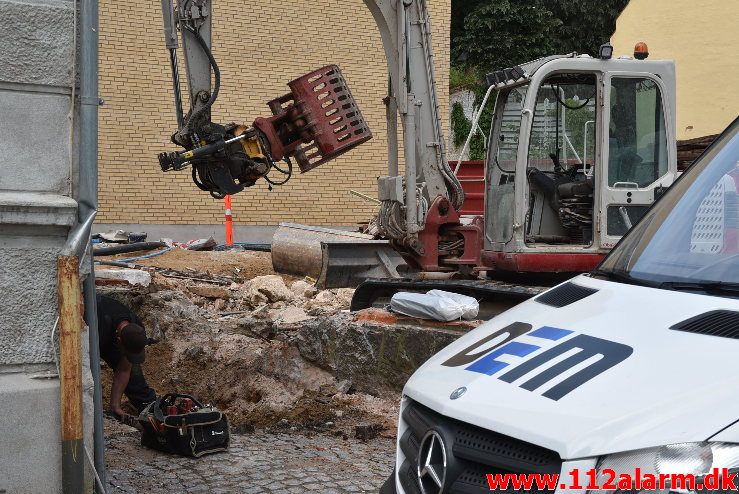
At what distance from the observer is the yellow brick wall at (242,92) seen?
18.5m

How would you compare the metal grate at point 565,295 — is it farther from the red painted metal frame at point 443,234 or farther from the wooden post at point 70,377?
the red painted metal frame at point 443,234

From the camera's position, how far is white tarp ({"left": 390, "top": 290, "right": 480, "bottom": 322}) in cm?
729

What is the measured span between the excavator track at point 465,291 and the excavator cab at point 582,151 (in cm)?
60

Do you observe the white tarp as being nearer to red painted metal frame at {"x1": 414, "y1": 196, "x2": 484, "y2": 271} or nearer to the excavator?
the excavator

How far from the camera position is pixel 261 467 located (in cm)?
599

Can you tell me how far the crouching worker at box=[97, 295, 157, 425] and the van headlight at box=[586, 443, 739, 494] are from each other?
4.62 metres

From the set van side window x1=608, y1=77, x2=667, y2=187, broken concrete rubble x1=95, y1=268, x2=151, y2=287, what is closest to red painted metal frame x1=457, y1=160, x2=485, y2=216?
van side window x1=608, y1=77, x2=667, y2=187

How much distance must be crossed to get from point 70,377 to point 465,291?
423 centimetres

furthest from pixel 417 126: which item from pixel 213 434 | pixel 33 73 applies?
pixel 33 73

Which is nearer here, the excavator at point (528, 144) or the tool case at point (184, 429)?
the tool case at point (184, 429)

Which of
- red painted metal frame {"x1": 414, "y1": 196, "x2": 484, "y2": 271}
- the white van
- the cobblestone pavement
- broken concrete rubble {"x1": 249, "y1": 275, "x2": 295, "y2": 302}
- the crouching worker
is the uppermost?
the white van

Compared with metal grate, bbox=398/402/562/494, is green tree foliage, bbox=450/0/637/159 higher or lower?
higher

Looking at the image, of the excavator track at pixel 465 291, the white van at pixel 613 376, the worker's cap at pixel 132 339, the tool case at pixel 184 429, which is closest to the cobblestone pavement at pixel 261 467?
the tool case at pixel 184 429

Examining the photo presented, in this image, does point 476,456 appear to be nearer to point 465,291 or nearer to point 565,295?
point 565,295
